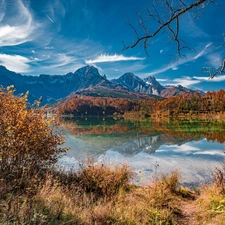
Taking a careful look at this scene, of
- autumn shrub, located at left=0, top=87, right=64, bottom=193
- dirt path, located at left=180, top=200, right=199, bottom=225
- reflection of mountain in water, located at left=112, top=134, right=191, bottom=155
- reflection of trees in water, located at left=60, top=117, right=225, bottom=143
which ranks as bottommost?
reflection of mountain in water, located at left=112, top=134, right=191, bottom=155

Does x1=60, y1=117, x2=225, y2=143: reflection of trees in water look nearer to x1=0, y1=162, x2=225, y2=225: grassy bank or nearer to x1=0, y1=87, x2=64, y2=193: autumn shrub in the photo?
x1=0, y1=162, x2=225, y2=225: grassy bank

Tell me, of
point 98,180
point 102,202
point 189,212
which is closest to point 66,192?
point 102,202

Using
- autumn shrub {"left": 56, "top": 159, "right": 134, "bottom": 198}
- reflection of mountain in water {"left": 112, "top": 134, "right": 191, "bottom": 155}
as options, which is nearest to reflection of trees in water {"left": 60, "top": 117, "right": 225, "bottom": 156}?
reflection of mountain in water {"left": 112, "top": 134, "right": 191, "bottom": 155}

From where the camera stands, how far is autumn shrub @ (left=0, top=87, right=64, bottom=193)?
246 inches

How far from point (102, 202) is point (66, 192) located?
3.58 feet

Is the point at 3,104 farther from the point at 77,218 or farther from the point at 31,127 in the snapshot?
the point at 77,218

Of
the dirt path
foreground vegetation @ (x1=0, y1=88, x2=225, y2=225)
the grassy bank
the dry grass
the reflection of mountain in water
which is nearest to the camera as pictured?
the dry grass

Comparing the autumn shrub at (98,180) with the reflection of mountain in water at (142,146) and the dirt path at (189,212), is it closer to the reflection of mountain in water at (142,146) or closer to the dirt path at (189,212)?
the dirt path at (189,212)

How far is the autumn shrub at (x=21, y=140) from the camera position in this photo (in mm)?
6259

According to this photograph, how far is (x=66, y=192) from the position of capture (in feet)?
21.1

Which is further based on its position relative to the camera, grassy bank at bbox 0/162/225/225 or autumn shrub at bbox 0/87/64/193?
autumn shrub at bbox 0/87/64/193

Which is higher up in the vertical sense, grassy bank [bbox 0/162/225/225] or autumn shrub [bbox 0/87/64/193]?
autumn shrub [bbox 0/87/64/193]

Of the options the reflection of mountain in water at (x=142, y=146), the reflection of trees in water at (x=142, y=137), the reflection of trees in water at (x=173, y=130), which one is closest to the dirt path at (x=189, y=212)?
the reflection of trees in water at (x=142, y=137)

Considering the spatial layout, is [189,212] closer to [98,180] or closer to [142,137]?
[98,180]
